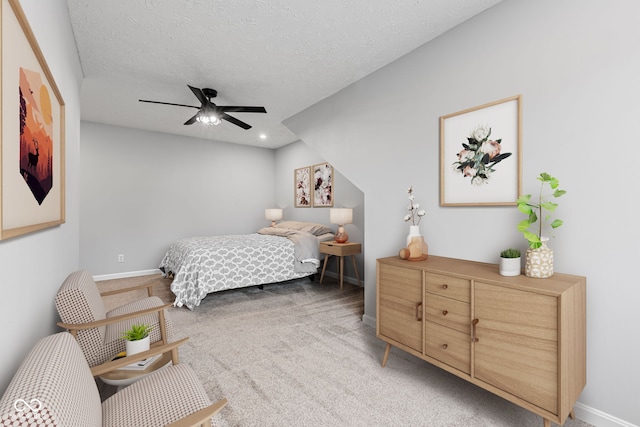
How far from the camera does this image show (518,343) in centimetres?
155

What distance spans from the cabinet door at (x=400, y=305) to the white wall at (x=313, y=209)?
1716mm

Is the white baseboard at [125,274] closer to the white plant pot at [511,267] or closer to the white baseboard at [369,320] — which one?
the white baseboard at [369,320]

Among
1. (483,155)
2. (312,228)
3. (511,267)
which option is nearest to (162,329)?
→ (511,267)

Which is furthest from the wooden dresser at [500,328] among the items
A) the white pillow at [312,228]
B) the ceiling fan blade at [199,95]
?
the white pillow at [312,228]

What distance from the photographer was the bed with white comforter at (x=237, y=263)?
12.0 ft

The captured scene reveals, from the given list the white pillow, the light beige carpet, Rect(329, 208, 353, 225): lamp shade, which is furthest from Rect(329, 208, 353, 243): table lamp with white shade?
the light beige carpet

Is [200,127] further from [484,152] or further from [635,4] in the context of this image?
[635,4]

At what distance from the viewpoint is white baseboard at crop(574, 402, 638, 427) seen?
5.20 feet

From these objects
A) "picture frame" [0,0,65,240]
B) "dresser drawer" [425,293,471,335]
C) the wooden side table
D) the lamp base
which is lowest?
the wooden side table

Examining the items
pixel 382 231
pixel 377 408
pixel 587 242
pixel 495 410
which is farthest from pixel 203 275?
pixel 587 242

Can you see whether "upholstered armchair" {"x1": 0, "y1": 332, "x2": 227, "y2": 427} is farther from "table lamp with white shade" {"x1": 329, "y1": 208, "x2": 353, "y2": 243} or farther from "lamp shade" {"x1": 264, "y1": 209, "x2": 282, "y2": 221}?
"lamp shade" {"x1": 264, "y1": 209, "x2": 282, "y2": 221}

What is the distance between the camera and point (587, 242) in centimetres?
168

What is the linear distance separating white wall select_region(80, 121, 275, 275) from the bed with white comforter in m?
0.84

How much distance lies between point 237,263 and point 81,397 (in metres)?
3.00
